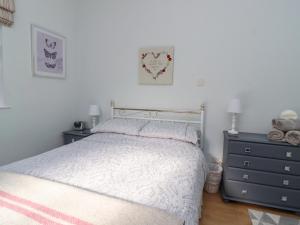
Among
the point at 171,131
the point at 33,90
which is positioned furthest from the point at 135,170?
the point at 33,90

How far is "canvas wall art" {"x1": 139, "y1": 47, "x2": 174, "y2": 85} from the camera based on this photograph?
281 centimetres

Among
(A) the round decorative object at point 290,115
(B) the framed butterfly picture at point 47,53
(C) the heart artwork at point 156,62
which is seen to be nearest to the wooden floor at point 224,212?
(A) the round decorative object at point 290,115

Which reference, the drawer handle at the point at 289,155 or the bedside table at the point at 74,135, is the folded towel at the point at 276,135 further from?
the bedside table at the point at 74,135

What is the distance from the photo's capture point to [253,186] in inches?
86.0

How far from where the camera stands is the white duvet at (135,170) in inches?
48.2

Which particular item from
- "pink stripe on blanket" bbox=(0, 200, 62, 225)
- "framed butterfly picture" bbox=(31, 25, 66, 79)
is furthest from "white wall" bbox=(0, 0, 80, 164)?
"pink stripe on blanket" bbox=(0, 200, 62, 225)

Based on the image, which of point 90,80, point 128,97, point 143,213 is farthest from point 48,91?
point 143,213

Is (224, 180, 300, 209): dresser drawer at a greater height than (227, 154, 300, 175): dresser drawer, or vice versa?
(227, 154, 300, 175): dresser drawer

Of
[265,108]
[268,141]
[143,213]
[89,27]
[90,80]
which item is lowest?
[143,213]

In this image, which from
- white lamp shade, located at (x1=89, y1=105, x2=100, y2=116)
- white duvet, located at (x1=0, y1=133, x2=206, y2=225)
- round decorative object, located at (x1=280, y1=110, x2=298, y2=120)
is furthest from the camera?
white lamp shade, located at (x1=89, y1=105, x2=100, y2=116)

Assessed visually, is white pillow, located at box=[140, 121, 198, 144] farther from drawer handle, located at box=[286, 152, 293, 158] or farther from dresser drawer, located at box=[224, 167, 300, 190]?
drawer handle, located at box=[286, 152, 293, 158]

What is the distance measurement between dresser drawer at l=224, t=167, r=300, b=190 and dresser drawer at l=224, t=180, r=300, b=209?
0.05 metres

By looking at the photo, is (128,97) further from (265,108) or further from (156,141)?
(265,108)

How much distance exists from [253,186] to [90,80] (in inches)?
108
